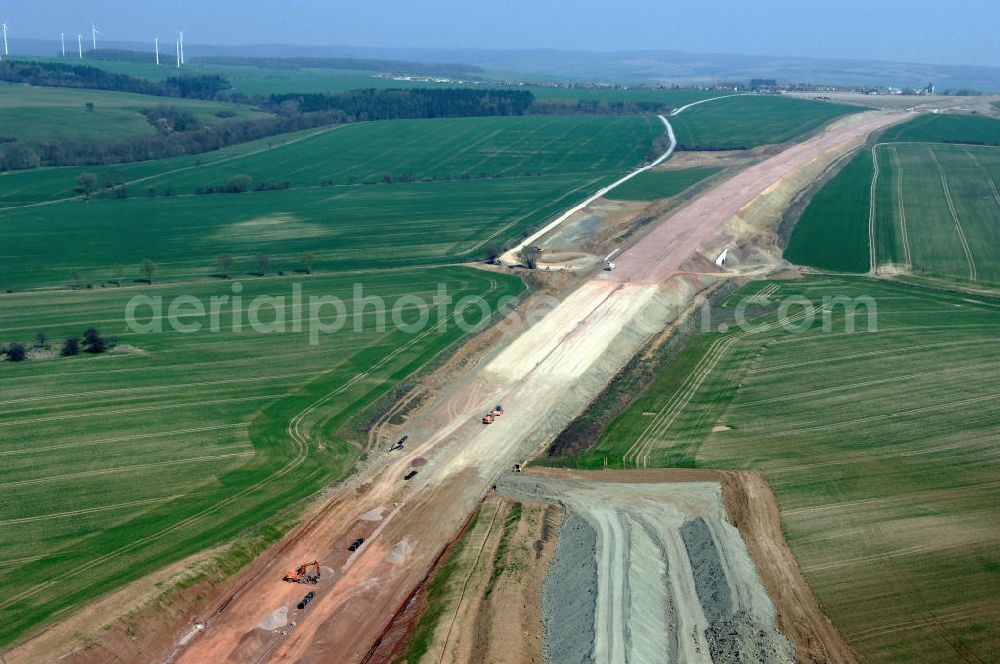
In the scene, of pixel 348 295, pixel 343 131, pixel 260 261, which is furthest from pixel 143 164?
pixel 348 295

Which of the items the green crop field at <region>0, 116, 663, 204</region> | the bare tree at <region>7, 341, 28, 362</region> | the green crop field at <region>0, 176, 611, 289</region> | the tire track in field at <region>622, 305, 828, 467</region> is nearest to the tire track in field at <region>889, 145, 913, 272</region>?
the tire track in field at <region>622, 305, 828, 467</region>

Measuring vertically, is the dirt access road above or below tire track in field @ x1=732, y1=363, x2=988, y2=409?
below

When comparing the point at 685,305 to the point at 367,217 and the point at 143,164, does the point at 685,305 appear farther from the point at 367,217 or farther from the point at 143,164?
the point at 143,164

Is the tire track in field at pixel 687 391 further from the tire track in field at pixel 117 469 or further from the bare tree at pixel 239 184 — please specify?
the bare tree at pixel 239 184

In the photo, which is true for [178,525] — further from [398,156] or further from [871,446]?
[398,156]

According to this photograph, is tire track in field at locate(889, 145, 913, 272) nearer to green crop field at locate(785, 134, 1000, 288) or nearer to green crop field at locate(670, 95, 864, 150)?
green crop field at locate(785, 134, 1000, 288)

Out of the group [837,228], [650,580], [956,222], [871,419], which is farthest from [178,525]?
[956,222]
